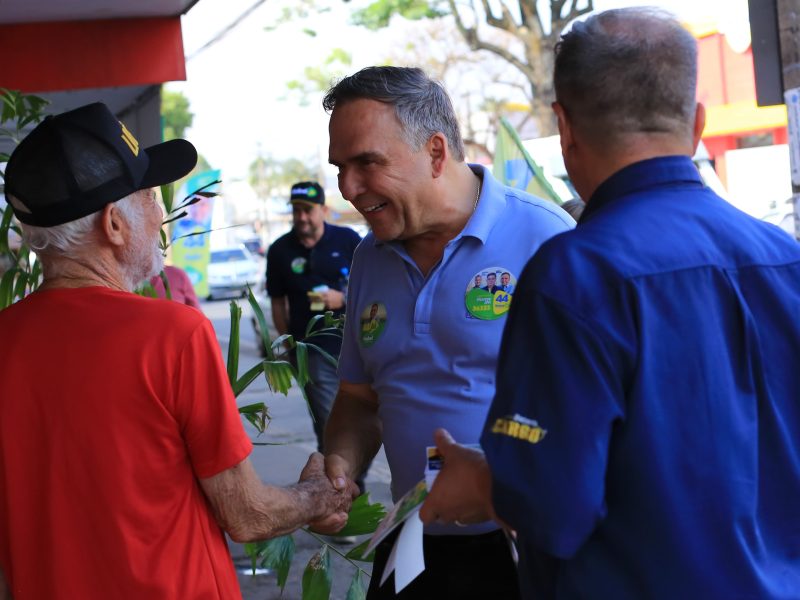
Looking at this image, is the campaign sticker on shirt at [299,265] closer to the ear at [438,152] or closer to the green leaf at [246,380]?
the green leaf at [246,380]

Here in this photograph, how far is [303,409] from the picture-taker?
11.3m

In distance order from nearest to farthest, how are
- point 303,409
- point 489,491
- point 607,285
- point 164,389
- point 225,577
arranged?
point 607,285
point 489,491
point 164,389
point 225,577
point 303,409

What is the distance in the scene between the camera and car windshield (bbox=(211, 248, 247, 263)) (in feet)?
111

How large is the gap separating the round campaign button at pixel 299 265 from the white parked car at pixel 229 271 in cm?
2597

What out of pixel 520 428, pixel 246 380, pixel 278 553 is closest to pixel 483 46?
pixel 246 380

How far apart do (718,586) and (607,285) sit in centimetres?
46

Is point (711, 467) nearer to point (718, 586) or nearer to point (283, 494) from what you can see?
point (718, 586)

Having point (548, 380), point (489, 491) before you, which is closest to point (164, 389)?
point (489, 491)

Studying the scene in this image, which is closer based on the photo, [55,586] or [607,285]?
[607,285]

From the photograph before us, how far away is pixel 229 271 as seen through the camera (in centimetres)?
3319

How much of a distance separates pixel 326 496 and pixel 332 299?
3.96m

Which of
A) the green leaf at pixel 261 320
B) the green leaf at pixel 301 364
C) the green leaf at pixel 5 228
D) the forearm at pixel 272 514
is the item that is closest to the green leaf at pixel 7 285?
the green leaf at pixel 5 228

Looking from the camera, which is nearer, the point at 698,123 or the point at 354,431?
the point at 698,123

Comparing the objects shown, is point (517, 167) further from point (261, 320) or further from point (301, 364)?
point (301, 364)
